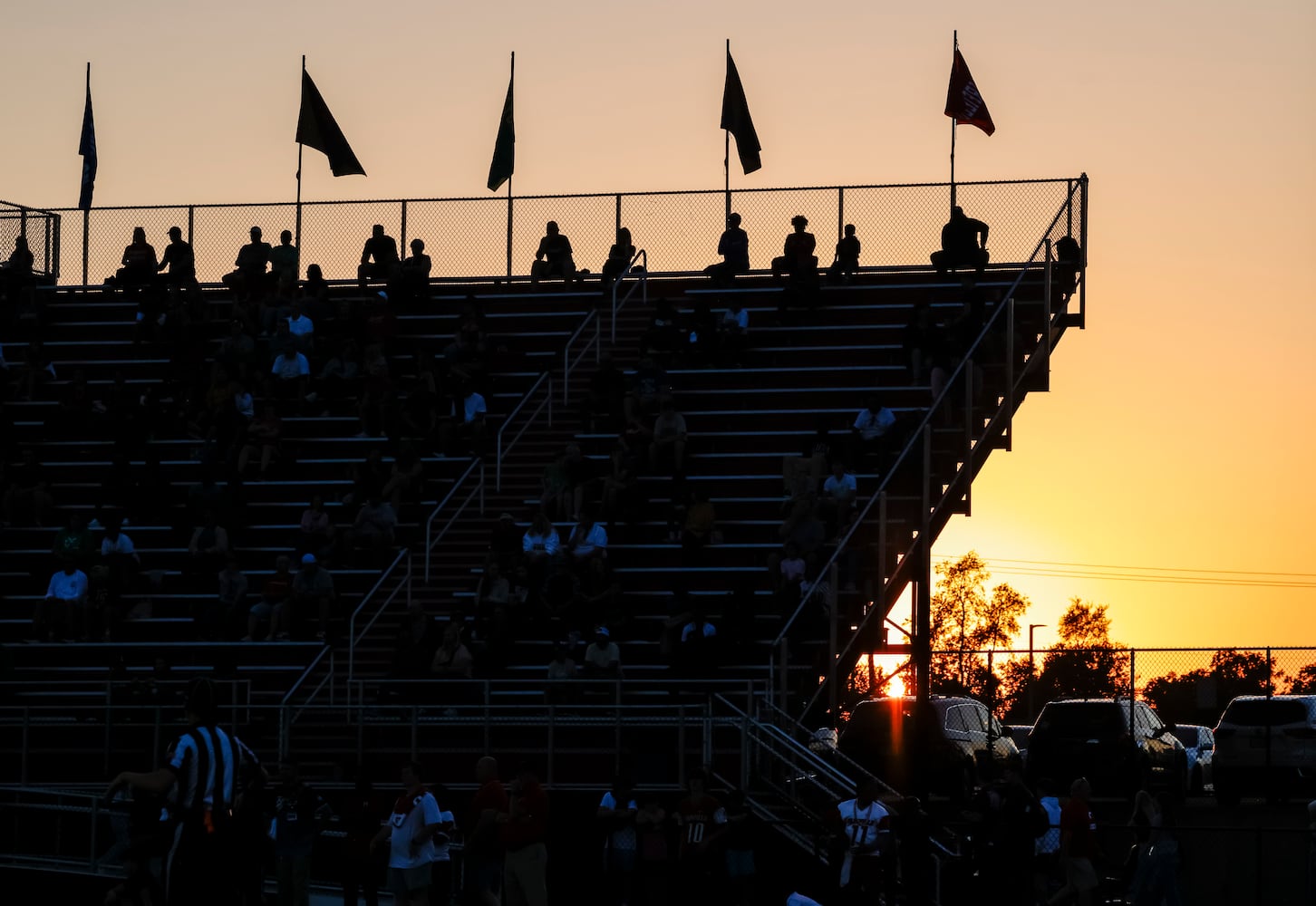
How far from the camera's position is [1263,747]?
2970 cm

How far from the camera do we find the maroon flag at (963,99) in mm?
34719

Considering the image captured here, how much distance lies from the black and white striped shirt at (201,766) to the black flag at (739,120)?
2370cm

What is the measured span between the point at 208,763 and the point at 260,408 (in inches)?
741

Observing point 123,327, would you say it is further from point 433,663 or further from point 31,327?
point 433,663

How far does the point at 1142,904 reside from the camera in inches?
787

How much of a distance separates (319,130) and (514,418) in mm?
7625

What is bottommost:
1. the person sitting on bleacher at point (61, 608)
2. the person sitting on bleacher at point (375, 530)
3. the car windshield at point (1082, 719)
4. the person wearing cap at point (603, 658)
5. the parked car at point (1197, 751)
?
the parked car at point (1197, 751)

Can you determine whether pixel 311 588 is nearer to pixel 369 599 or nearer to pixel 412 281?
pixel 369 599

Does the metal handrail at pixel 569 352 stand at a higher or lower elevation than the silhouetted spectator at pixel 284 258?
lower

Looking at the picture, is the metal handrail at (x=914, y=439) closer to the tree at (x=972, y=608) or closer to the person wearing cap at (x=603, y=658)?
the person wearing cap at (x=603, y=658)

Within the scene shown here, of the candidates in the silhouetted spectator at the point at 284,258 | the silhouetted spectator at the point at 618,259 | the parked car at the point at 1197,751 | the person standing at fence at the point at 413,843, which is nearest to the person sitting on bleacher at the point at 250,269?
the silhouetted spectator at the point at 284,258

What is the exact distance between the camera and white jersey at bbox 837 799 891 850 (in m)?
19.6

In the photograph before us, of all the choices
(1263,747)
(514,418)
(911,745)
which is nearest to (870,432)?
(911,745)

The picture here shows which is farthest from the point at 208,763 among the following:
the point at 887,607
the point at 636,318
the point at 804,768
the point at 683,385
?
the point at 636,318
